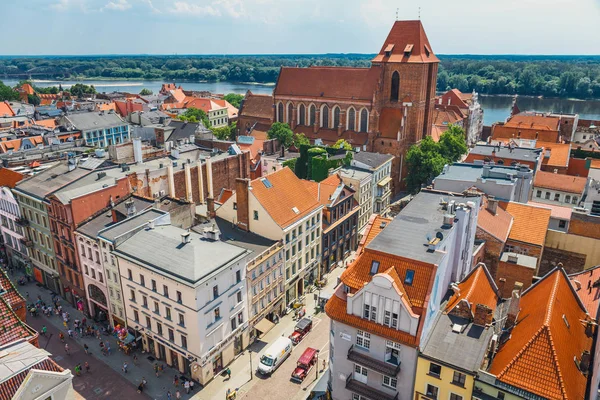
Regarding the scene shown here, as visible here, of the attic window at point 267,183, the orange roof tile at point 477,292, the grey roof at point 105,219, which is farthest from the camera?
the attic window at point 267,183

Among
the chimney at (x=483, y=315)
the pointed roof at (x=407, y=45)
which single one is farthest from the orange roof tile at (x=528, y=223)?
the pointed roof at (x=407, y=45)

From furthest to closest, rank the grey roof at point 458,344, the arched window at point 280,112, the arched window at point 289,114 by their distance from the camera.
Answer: the arched window at point 280,112 → the arched window at point 289,114 → the grey roof at point 458,344

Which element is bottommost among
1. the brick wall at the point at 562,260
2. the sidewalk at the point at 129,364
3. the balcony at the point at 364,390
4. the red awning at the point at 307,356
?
the sidewalk at the point at 129,364

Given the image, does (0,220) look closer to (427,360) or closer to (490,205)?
(427,360)

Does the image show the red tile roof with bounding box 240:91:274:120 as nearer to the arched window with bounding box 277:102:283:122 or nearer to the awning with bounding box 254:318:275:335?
the arched window with bounding box 277:102:283:122

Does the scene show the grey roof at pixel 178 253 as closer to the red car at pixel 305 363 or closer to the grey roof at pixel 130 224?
the grey roof at pixel 130 224

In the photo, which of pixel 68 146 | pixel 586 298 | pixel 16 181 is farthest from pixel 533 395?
pixel 68 146

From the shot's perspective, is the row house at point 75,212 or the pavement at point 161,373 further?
the row house at point 75,212
